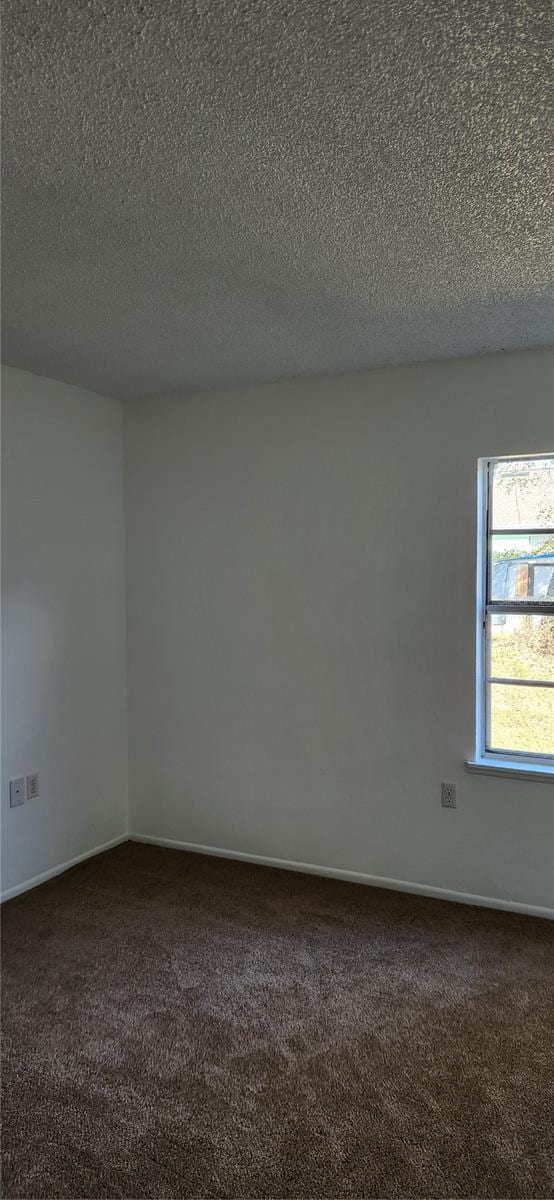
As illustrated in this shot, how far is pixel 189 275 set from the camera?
7.58 ft

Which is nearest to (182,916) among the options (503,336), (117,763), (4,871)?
(4,871)

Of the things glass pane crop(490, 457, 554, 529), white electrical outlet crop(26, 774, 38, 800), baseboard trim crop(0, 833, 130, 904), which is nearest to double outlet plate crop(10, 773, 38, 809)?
white electrical outlet crop(26, 774, 38, 800)

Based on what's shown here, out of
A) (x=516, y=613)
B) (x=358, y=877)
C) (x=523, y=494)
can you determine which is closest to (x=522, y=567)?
(x=516, y=613)

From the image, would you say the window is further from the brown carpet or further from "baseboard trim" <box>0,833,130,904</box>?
"baseboard trim" <box>0,833,130,904</box>

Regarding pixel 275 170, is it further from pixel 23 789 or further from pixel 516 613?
pixel 23 789

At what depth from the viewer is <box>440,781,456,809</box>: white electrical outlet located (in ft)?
10.9

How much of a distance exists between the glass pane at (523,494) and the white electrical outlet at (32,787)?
238 cm

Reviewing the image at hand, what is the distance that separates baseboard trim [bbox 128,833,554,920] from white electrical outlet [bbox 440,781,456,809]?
38 cm

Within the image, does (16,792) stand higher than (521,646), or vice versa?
(521,646)

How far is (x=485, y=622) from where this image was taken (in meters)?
3.30

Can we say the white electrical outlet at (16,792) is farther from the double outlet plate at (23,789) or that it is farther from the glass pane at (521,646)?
the glass pane at (521,646)

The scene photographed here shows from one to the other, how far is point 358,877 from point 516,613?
1.43 meters

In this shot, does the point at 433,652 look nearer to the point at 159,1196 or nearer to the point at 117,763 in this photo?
the point at 117,763

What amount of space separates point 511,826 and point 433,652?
81cm
